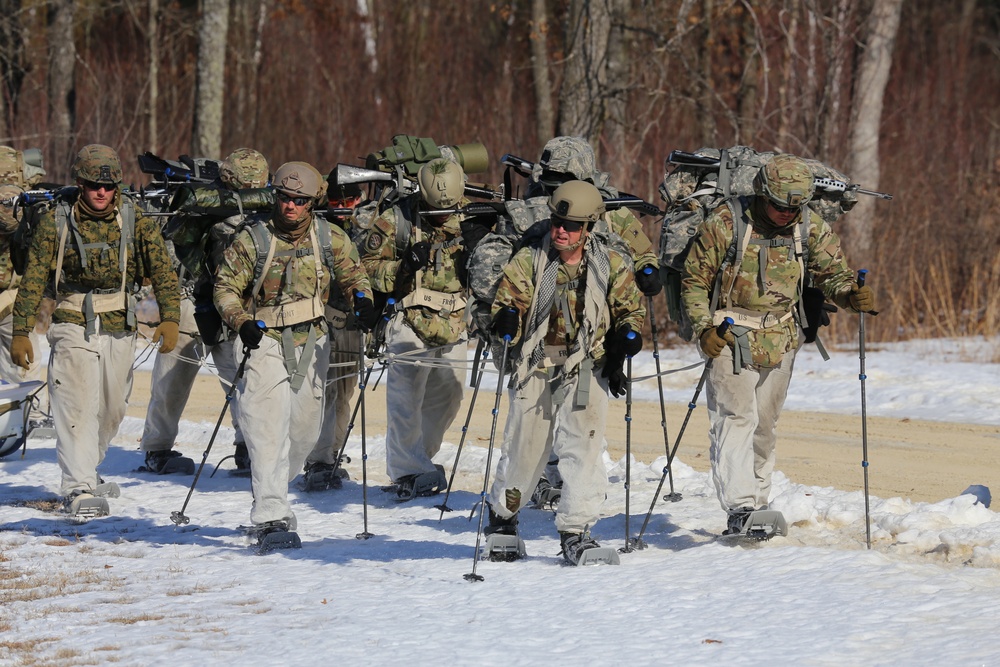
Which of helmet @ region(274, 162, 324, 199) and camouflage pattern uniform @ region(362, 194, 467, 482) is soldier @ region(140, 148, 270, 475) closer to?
camouflage pattern uniform @ region(362, 194, 467, 482)

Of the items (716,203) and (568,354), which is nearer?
(568,354)

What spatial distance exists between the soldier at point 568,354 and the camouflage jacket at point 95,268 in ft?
9.08

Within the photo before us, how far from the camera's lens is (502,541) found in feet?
25.8

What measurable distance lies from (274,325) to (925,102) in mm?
19077

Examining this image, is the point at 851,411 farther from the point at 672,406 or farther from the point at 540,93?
the point at 540,93

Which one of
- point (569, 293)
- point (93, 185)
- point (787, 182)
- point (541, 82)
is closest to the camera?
point (569, 293)

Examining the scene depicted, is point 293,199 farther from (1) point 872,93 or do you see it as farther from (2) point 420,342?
(1) point 872,93

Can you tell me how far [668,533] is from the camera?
8641 mm

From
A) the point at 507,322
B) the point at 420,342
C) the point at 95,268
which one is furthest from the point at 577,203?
the point at 95,268

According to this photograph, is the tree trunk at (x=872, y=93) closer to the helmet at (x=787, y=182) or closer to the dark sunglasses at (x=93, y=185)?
the helmet at (x=787, y=182)

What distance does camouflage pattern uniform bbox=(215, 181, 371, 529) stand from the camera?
8367mm

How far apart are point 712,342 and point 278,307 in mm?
2542

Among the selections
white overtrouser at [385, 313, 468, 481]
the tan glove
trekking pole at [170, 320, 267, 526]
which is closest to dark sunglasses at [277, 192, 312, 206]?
trekking pole at [170, 320, 267, 526]

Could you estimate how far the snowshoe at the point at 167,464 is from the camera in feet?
35.7
